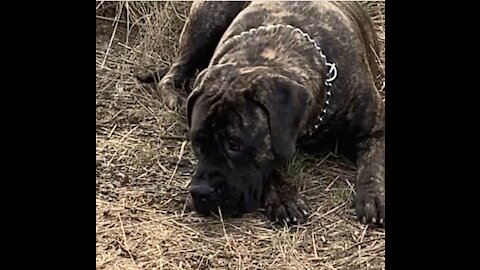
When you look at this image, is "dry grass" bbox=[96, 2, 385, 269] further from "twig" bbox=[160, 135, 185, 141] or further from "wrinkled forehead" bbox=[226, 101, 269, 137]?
"wrinkled forehead" bbox=[226, 101, 269, 137]

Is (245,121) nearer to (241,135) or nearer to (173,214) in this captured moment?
(241,135)

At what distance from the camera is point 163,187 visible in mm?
4234

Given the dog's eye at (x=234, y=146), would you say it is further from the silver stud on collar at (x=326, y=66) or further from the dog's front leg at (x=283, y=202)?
the silver stud on collar at (x=326, y=66)

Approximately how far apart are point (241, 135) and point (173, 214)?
0.49 metres

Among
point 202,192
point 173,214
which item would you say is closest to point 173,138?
point 173,214

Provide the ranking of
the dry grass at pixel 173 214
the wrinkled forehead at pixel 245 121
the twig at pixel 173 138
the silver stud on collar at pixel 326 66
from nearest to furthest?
the dry grass at pixel 173 214
the wrinkled forehead at pixel 245 121
the silver stud on collar at pixel 326 66
the twig at pixel 173 138

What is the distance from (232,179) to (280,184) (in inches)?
12.8

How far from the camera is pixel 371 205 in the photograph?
3.98 meters

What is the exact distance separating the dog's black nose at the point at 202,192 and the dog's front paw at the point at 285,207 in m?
0.29

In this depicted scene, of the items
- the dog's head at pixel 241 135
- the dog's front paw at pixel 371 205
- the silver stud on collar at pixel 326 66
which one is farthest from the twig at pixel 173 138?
the dog's front paw at pixel 371 205

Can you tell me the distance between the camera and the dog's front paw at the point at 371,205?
393 cm

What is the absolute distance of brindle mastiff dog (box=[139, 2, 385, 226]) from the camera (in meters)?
3.84

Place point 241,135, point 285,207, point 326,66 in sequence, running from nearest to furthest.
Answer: point 241,135
point 285,207
point 326,66
